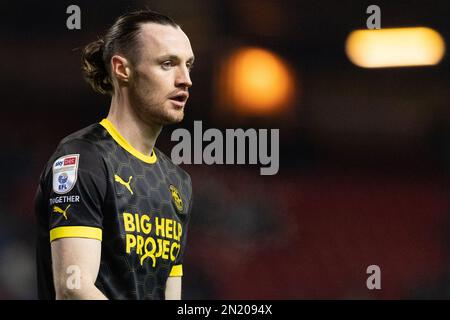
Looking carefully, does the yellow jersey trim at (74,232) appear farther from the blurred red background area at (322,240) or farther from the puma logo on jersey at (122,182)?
the blurred red background area at (322,240)

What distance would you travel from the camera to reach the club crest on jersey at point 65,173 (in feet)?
10.3

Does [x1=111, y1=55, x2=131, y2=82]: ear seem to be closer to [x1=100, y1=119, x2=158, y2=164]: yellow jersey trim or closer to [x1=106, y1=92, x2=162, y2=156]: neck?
[x1=106, y1=92, x2=162, y2=156]: neck

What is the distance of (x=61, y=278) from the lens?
9.86 ft

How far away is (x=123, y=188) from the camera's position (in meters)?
3.29

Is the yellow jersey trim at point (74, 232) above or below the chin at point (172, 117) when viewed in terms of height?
below

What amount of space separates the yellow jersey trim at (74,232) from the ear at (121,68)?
82cm

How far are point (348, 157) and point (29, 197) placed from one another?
2.69 m

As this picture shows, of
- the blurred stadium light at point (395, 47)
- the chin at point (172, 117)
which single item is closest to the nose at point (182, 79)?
the chin at point (172, 117)

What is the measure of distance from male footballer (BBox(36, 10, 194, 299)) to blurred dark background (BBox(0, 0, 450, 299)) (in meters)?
1.94

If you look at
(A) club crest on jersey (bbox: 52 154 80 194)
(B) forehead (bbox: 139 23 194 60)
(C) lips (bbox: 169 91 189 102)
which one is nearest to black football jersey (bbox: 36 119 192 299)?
(A) club crest on jersey (bbox: 52 154 80 194)

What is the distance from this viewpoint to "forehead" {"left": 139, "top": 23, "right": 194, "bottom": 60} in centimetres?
350

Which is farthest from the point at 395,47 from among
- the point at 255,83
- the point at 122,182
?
the point at 122,182

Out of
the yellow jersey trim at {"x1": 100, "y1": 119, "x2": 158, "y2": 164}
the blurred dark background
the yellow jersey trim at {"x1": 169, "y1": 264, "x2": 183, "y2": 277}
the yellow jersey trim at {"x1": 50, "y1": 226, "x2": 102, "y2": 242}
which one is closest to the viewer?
the yellow jersey trim at {"x1": 50, "y1": 226, "x2": 102, "y2": 242}
